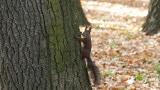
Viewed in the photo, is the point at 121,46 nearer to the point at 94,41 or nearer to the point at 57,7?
the point at 94,41

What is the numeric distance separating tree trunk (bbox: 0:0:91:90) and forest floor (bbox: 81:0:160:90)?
1.36 m

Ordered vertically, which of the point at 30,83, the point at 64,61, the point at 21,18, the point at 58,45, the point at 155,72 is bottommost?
the point at 155,72

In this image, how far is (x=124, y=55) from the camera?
5766 millimetres

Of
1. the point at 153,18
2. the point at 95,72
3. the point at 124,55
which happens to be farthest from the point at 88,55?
the point at 153,18

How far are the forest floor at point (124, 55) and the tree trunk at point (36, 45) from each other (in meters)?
1.36

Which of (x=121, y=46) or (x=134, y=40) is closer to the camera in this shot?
(x=121, y=46)

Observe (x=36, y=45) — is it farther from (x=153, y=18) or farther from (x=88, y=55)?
(x=153, y=18)

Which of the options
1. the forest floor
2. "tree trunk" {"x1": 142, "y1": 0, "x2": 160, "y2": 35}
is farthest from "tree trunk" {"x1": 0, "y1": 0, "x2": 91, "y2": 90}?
"tree trunk" {"x1": 142, "y1": 0, "x2": 160, "y2": 35}

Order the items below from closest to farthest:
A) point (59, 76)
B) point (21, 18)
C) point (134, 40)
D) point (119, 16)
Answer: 1. point (21, 18)
2. point (59, 76)
3. point (134, 40)
4. point (119, 16)

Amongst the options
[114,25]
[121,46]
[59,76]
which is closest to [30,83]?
[59,76]

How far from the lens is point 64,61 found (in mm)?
2814

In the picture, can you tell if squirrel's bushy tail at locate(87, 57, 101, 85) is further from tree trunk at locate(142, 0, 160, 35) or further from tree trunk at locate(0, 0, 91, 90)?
tree trunk at locate(142, 0, 160, 35)

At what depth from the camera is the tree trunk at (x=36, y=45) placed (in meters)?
2.63

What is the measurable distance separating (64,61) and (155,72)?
2.44m
